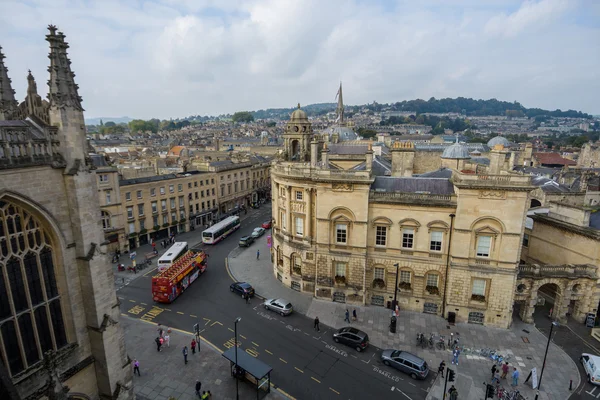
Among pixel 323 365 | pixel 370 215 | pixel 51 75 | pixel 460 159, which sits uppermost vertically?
pixel 51 75

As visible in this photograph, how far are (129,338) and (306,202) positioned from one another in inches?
793

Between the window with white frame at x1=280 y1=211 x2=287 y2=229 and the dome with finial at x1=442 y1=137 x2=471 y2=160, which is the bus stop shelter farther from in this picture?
the dome with finial at x1=442 y1=137 x2=471 y2=160

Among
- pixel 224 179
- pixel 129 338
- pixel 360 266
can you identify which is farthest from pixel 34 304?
pixel 224 179

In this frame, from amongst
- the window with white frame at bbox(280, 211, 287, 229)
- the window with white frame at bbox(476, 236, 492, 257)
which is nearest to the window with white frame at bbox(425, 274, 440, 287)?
the window with white frame at bbox(476, 236, 492, 257)

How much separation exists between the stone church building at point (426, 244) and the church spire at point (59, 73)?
73.1ft

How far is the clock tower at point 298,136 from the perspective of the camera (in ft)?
Result: 154

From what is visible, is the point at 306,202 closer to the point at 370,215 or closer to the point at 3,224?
the point at 370,215

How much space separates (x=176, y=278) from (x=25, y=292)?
71.3 ft

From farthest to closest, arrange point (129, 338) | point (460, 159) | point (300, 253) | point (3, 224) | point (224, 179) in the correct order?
point (224, 179) → point (460, 159) → point (300, 253) → point (129, 338) → point (3, 224)

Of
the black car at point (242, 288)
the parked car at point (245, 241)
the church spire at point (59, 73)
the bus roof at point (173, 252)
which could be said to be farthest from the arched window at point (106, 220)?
the church spire at point (59, 73)

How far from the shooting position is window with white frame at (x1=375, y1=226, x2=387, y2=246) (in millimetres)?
32794

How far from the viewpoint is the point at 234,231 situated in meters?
59.2

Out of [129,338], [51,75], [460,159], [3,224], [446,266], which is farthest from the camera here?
[460,159]

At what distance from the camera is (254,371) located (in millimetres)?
22156
